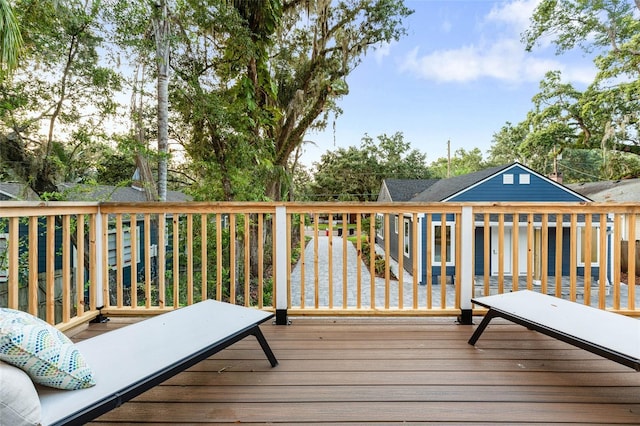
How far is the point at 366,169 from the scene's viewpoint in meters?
21.5

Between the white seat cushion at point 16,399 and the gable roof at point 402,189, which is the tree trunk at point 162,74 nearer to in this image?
the white seat cushion at point 16,399

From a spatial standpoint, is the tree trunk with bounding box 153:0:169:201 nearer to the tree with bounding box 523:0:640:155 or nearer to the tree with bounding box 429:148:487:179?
the tree with bounding box 523:0:640:155

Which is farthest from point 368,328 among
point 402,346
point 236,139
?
point 236,139

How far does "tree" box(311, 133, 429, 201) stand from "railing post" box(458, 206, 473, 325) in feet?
60.3

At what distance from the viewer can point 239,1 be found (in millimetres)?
5141

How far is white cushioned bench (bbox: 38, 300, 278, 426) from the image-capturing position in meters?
1.04

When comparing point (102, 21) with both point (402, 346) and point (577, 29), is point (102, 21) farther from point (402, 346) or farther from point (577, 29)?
point (577, 29)

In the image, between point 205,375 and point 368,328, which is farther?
point 368,328

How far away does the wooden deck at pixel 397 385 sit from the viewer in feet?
4.49

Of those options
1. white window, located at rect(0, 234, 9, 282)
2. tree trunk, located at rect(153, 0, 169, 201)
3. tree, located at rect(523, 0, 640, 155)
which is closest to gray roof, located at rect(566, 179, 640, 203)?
tree, located at rect(523, 0, 640, 155)

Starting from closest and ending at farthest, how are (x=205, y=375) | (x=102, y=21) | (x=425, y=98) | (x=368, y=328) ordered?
(x=205, y=375)
(x=368, y=328)
(x=102, y=21)
(x=425, y=98)

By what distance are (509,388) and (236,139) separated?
559cm

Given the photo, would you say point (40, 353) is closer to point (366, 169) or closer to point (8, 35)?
point (8, 35)

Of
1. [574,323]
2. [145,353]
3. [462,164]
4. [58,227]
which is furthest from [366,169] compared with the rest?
[145,353]
